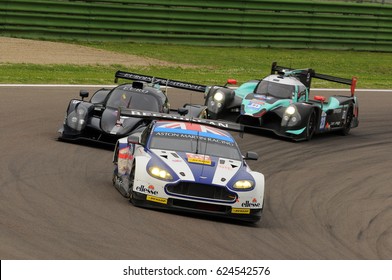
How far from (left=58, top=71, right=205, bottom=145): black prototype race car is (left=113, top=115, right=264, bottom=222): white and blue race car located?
328 centimetres

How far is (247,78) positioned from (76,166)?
1481 centimetres

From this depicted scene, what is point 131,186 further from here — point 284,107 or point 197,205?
point 284,107

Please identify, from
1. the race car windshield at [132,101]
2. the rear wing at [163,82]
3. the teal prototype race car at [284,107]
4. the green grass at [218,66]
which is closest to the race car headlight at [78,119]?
the race car windshield at [132,101]

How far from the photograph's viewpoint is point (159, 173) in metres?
13.5

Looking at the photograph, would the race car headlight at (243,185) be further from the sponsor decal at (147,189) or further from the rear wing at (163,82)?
the rear wing at (163,82)

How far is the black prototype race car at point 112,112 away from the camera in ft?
60.4

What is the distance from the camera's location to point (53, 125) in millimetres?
20734

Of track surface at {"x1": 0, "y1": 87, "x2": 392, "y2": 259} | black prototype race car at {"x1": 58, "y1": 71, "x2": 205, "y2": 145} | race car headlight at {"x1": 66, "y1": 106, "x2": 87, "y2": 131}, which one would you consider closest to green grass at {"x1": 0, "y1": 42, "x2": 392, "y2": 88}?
track surface at {"x1": 0, "y1": 87, "x2": 392, "y2": 259}

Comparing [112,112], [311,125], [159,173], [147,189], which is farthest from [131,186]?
[311,125]

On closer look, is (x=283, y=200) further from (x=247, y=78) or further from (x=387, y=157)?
(x=247, y=78)

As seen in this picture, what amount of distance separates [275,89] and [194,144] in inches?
322

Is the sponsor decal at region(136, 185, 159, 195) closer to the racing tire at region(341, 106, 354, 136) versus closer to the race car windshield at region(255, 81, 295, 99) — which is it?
the race car windshield at region(255, 81, 295, 99)

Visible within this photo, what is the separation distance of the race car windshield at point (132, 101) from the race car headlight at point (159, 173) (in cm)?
583
